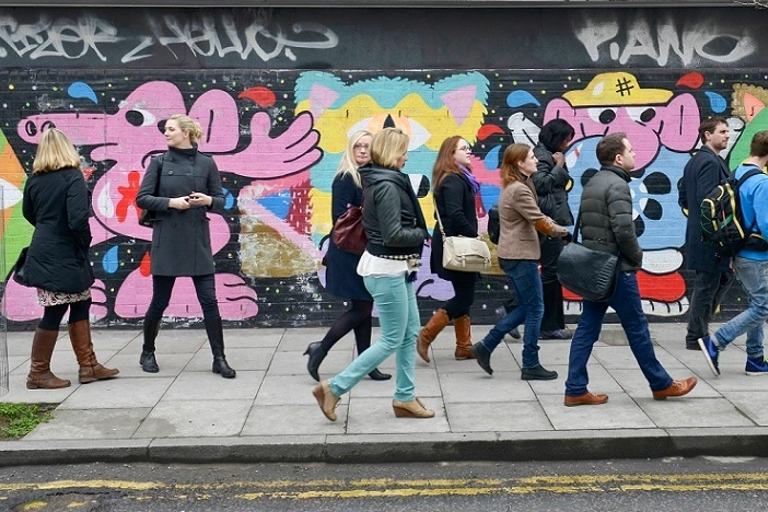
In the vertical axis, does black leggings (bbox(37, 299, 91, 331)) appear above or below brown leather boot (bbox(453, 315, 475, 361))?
above

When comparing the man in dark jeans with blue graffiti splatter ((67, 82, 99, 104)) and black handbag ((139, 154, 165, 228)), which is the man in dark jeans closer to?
black handbag ((139, 154, 165, 228))

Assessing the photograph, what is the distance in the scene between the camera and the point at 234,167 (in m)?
8.73

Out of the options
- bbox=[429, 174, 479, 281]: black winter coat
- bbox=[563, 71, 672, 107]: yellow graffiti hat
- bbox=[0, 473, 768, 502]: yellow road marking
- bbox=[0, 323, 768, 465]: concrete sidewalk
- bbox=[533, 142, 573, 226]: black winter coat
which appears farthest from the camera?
bbox=[563, 71, 672, 107]: yellow graffiti hat

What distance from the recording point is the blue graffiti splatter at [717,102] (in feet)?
28.8

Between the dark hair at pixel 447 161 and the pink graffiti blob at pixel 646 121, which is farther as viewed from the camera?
the pink graffiti blob at pixel 646 121

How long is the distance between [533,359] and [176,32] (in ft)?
15.8

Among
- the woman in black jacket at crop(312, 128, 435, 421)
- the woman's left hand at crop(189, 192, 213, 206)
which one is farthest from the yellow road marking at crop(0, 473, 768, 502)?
the woman's left hand at crop(189, 192, 213, 206)

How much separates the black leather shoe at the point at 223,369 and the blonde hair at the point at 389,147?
237 cm

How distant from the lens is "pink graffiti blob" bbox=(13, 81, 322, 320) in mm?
8680

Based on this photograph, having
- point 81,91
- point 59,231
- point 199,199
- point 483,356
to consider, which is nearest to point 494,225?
point 483,356

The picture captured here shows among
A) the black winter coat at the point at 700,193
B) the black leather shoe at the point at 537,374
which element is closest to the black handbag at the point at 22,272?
the black leather shoe at the point at 537,374

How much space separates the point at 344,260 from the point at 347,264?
4cm

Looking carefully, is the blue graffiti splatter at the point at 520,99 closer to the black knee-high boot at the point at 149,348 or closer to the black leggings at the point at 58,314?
the black knee-high boot at the point at 149,348

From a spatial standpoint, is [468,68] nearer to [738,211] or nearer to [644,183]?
[644,183]
